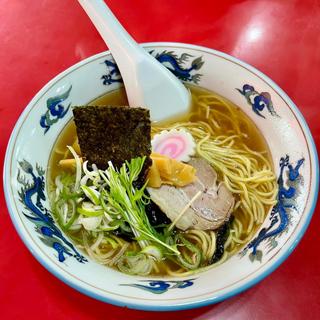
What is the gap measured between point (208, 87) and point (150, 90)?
203 mm

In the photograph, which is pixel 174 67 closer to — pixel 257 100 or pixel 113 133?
pixel 257 100

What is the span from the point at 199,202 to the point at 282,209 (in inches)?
9.6

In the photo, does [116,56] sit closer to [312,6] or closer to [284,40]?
[284,40]

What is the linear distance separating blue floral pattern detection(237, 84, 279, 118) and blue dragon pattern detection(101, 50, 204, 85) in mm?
171

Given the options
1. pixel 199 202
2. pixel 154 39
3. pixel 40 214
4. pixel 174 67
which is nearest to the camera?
pixel 40 214

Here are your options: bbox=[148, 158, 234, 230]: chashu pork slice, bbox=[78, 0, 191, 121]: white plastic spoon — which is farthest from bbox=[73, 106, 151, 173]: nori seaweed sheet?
bbox=[78, 0, 191, 121]: white plastic spoon

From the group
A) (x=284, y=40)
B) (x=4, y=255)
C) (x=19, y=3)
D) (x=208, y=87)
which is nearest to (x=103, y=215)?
(x=4, y=255)

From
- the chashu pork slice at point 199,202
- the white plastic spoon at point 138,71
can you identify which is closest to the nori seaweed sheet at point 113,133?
the chashu pork slice at point 199,202

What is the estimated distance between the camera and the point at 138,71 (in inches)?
52.0

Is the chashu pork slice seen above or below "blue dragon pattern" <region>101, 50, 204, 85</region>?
below

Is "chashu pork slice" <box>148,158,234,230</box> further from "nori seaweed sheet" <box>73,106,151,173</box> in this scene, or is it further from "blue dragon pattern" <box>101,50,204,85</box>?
"blue dragon pattern" <box>101,50,204,85</box>

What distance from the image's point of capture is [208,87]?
4.66 ft

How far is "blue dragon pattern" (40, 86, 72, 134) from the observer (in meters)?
1.26

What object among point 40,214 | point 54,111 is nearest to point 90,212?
point 40,214
